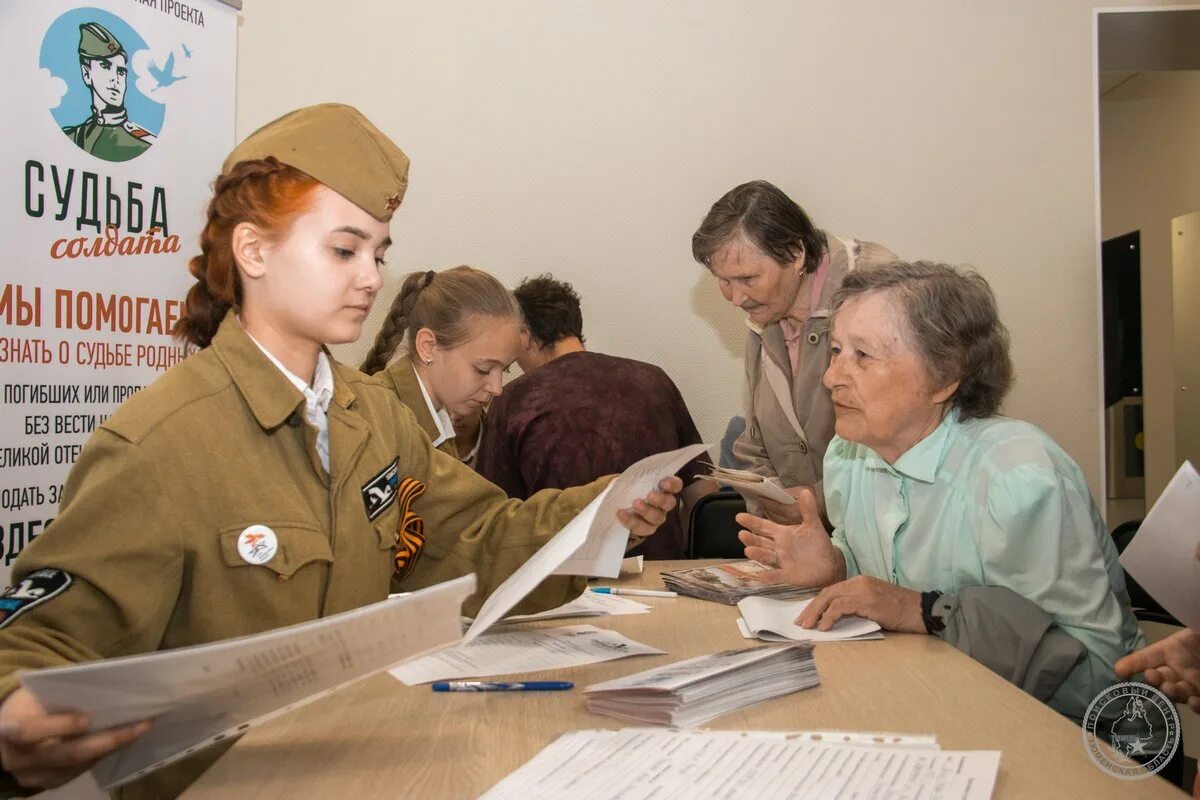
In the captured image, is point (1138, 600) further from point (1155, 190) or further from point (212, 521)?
point (1155, 190)

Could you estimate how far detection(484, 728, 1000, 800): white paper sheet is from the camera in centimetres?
94

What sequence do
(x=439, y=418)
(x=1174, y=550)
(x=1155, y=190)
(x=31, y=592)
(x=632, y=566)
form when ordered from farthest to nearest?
1. (x=1155, y=190)
2. (x=439, y=418)
3. (x=632, y=566)
4. (x=1174, y=550)
5. (x=31, y=592)

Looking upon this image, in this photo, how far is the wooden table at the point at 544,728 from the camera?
1.01 m

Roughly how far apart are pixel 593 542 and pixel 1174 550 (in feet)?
2.51

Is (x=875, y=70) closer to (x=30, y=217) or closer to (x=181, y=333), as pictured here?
(x=30, y=217)

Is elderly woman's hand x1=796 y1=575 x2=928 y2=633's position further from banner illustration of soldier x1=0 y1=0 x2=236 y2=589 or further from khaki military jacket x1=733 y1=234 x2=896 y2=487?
banner illustration of soldier x1=0 y1=0 x2=236 y2=589

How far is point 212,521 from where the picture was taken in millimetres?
Result: 1349

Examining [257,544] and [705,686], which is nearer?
[705,686]

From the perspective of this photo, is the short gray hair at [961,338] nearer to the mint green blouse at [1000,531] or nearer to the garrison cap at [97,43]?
the mint green blouse at [1000,531]

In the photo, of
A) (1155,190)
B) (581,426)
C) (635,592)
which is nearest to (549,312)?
(581,426)

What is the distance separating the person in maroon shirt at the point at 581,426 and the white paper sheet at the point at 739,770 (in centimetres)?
210

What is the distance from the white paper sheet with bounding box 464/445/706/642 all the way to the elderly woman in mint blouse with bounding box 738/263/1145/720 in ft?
1.07

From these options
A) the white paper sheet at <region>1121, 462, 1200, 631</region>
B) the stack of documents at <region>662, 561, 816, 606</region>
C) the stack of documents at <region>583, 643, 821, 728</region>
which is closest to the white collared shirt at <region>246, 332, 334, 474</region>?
the stack of documents at <region>583, 643, 821, 728</region>

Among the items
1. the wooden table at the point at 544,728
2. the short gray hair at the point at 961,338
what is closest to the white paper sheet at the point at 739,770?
the wooden table at the point at 544,728
